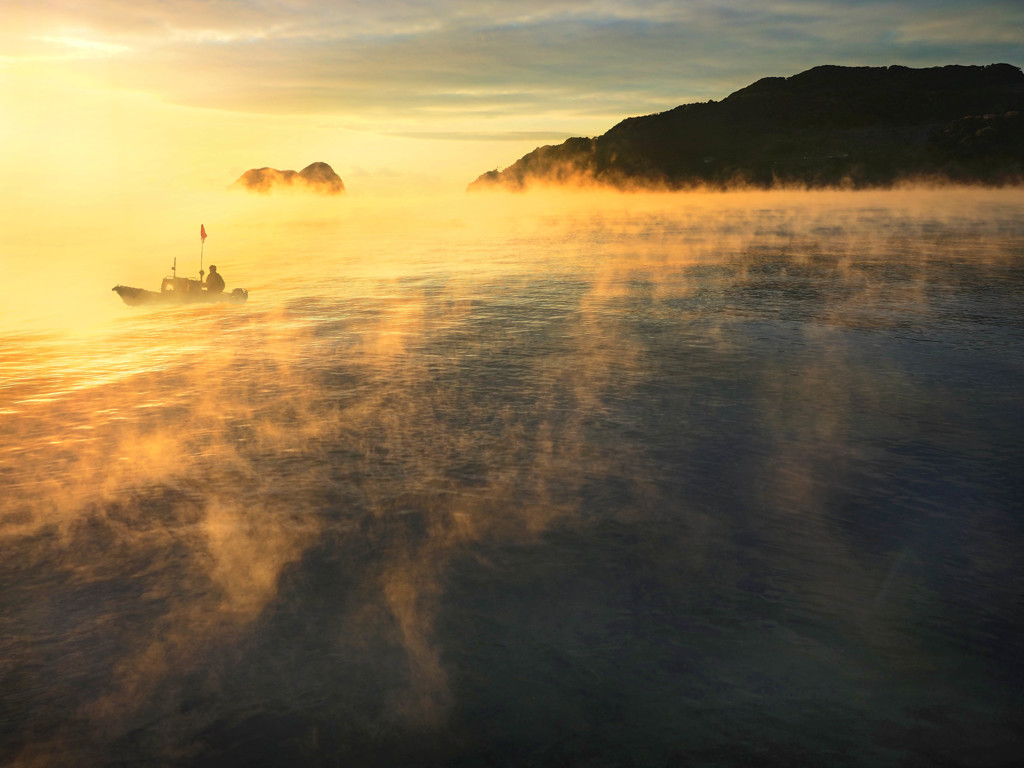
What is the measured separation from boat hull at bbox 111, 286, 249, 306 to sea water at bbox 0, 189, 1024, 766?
20.1m

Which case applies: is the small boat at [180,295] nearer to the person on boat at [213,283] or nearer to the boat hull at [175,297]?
the boat hull at [175,297]

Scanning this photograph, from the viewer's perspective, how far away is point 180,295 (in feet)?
172

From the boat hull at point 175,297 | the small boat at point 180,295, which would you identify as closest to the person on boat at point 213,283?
the small boat at point 180,295

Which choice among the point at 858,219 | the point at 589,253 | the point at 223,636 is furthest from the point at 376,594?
the point at 858,219

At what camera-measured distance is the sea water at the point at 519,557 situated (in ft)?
32.2

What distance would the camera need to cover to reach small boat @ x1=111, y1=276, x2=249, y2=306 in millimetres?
51375

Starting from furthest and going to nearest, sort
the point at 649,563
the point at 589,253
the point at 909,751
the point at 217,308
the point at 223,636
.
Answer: the point at 589,253
the point at 217,308
the point at 649,563
the point at 223,636
the point at 909,751

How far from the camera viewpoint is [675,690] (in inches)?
410

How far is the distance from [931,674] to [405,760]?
22.8 feet

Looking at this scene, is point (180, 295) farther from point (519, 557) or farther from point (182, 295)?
point (519, 557)

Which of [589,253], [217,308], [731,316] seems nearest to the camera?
[731,316]

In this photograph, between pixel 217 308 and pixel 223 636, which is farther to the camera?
pixel 217 308

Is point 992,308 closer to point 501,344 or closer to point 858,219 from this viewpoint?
point 501,344

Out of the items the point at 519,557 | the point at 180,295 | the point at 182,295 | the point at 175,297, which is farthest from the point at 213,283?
the point at 519,557
